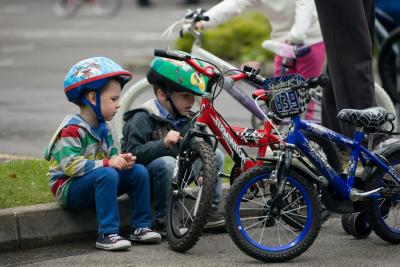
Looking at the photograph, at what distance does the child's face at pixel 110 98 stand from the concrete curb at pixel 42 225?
614 millimetres

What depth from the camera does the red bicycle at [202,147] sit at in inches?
245

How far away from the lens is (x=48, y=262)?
20.1 ft

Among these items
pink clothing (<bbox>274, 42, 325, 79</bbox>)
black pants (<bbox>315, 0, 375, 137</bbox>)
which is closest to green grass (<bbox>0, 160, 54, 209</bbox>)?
black pants (<bbox>315, 0, 375, 137</bbox>)

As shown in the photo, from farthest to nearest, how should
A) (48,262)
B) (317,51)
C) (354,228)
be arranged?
(317,51) < (354,228) < (48,262)

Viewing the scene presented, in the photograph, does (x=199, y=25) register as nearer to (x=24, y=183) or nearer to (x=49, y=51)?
(x=24, y=183)

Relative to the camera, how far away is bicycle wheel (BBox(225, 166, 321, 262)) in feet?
19.5

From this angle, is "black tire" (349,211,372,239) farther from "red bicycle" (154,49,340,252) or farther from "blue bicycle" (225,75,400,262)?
"red bicycle" (154,49,340,252)

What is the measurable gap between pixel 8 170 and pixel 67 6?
20.1 m

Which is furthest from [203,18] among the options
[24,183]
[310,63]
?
[24,183]

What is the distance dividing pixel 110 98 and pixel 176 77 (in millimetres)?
423

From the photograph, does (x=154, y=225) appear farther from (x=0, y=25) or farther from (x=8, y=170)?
(x=0, y=25)

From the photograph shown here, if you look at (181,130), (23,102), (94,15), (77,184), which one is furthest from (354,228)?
(94,15)

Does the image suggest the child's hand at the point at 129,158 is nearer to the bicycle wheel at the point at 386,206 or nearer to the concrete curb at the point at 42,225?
the concrete curb at the point at 42,225

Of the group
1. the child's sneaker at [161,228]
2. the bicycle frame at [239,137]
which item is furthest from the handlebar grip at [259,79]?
the child's sneaker at [161,228]
